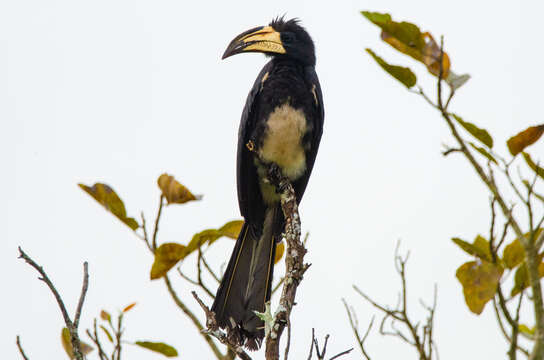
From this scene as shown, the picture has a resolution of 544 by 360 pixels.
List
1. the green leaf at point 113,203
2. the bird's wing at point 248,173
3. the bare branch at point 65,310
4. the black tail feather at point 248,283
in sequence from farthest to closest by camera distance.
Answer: the bird's wing at point 248,173 → the black tail feather at point 248,283 → the green leaf at point 113,203 → the bare branch at point 65,310

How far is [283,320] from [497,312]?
878 millimetres

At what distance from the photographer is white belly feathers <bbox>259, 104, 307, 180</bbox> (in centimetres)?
392

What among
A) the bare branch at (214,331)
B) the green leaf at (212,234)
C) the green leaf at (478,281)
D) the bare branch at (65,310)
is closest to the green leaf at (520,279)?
the green leaf at (478,281)

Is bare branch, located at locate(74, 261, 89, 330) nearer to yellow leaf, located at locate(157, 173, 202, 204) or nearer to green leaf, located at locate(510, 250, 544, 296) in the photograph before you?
yellow leaf, located at locate(157, 173, 202, 204)

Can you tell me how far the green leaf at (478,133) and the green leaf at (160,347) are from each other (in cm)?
142

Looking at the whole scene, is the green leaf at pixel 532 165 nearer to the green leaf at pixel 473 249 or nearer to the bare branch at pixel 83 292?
the green leaf at pixel 473 249

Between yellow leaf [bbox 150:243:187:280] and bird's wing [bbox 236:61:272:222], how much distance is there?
168 cm

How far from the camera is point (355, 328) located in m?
2.33

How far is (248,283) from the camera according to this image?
359cm

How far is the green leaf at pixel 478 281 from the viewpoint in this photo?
1599mm

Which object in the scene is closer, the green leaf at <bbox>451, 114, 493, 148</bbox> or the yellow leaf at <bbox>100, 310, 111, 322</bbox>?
the green leaf at <bbox>451, 114, 493, 148</bbox>

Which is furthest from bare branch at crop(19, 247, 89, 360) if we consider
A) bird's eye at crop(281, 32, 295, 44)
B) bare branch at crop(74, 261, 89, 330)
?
bird's eye at crop(281, 32, 295, 44)

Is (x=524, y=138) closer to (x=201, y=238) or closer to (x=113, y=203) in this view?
(x=201, y=238)

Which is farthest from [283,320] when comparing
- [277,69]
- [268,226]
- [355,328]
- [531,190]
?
[277,69]
